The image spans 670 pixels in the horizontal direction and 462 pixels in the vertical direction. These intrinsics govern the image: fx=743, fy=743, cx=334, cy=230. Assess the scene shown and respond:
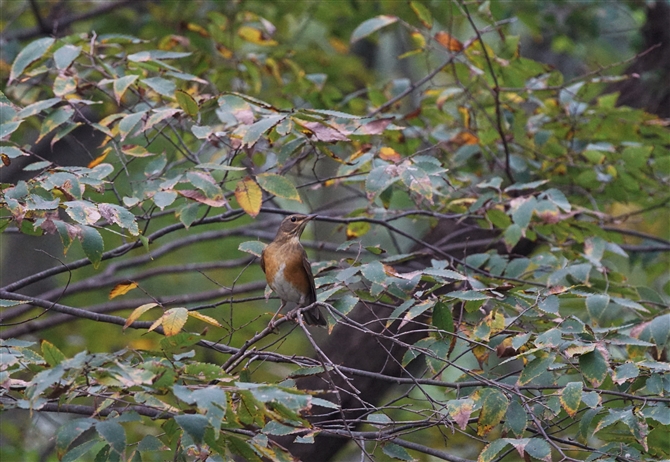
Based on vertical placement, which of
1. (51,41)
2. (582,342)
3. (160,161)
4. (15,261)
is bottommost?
(15,261)

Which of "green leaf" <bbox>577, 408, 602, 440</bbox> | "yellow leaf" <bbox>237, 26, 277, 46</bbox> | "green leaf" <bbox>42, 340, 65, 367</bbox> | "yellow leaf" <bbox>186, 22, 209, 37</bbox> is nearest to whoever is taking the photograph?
"green leaf" <bbox>42, 340, 65, 367</bbox>

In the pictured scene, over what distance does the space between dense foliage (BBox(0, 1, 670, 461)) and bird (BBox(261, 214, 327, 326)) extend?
0.73ft

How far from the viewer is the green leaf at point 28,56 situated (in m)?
3.42

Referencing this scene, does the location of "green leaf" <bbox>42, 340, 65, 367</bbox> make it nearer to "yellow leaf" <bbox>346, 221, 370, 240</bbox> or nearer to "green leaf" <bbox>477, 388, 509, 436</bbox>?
"green leaf" <bbox>477, 388, 509, 436</bbox>

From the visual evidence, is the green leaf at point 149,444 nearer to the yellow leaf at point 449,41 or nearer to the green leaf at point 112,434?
the green leaf at point 112,434

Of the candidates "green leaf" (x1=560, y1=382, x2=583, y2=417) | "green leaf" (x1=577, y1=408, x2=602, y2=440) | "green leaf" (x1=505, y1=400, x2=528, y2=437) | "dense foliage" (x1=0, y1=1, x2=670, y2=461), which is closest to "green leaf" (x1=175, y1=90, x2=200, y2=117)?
"dense foliage" (x1=0, y1=1, x2=670, y2=461)

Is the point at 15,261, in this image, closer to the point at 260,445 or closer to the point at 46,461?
the point at 46,461

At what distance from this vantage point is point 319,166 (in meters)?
11.1

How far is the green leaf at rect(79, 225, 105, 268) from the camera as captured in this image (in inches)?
102

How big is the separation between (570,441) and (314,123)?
5.38 ft

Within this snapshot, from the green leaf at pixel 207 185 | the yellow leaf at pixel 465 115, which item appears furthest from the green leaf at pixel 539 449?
the yellow leaf at pixel 465 115

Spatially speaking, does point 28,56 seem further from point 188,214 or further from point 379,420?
point 379,420

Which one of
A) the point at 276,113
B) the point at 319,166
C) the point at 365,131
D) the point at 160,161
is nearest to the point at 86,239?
the point at 160,161

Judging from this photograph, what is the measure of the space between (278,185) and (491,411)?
1168 millimetres
